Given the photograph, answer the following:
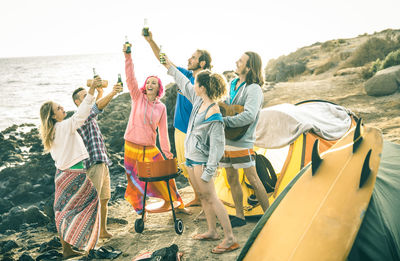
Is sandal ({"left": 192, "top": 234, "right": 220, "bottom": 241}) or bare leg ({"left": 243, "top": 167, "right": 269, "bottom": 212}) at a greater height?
bare leg ({"left": 243, "top": 167, "right": 269, "bottom": 212})

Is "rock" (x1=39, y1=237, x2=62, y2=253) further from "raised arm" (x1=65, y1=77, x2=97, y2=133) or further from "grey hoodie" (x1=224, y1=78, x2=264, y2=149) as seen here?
"grey hoodie" (x1=224, y1=78, x2=264, y2=149)

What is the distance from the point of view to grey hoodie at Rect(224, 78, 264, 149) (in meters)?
3.63

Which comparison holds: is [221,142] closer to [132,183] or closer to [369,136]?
[369,136]

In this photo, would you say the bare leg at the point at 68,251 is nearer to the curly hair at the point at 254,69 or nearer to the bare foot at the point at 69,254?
the bare foot at the point at 69,254

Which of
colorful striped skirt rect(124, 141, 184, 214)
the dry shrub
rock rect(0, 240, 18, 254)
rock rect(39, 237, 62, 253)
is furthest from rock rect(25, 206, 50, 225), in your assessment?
the dry shrub

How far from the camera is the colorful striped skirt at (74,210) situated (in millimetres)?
3729

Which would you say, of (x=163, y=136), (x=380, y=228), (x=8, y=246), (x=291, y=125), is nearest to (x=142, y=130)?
(x=163, y=136)

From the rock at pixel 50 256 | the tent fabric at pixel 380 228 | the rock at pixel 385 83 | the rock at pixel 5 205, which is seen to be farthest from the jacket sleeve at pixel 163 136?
the rock at pixel 385 83

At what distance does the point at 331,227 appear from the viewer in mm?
2025

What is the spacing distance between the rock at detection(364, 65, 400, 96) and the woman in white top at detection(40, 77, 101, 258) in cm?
1041

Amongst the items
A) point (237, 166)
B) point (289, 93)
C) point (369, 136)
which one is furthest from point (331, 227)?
point (289, 93)

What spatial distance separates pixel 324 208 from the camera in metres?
2.14

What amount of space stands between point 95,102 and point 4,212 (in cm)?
492

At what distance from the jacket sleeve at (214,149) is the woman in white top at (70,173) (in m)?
1.37
